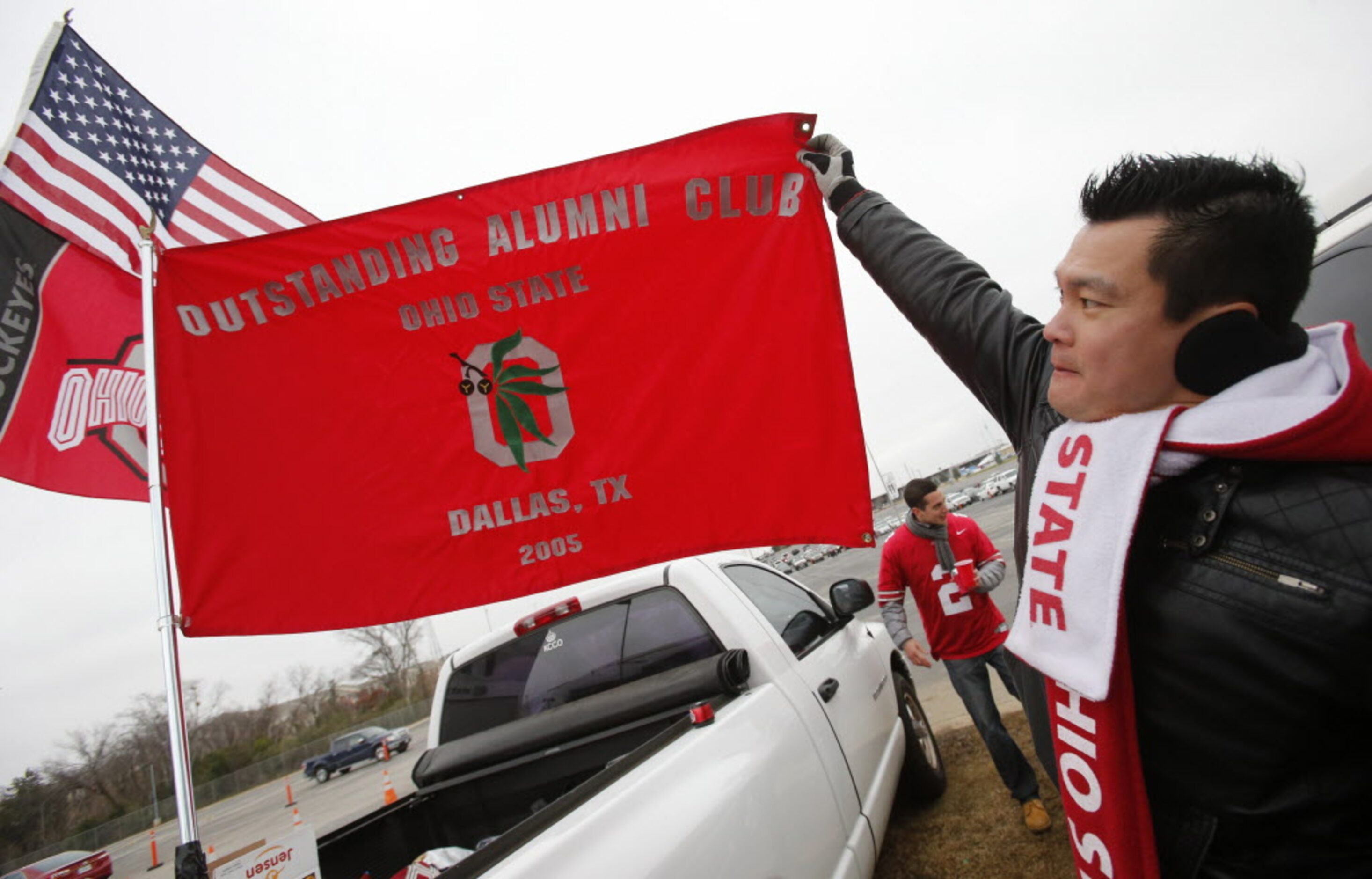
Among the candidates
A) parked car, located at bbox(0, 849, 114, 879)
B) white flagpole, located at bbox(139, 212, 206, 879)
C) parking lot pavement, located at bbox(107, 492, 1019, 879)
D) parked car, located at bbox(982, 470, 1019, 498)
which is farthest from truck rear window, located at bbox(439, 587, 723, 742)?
parked car, located at bbox(982, 470, 1019, 498)

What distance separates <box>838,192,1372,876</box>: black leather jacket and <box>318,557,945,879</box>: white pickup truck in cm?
106

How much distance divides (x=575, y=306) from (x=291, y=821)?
20421mm

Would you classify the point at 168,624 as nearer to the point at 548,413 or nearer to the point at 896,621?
the point at 548,413

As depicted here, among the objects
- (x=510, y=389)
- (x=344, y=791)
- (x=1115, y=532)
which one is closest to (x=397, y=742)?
(x=344, y=791)

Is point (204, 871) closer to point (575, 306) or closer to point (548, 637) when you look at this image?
point (548, 637)

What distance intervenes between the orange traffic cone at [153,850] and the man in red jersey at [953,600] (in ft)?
67.7

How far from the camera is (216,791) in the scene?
36.2 m

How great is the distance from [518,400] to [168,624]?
4.39 feet

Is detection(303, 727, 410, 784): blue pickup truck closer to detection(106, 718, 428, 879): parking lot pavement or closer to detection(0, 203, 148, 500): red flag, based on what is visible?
detection(106, 718, 428, 879): parking lot pavement

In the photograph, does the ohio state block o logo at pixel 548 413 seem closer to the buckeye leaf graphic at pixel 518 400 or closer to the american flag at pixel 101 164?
the buckeye leaf graphic at pixel 518 400

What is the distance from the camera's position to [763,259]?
2.44 m

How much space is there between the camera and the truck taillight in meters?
3.03

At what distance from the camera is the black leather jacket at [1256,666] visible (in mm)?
799

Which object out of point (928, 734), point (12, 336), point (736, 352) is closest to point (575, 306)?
point (736, 352)
